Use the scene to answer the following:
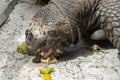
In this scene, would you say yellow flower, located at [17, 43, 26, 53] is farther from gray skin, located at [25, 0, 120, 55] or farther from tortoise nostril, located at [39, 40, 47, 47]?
tortoise nostril, located at [39, 40, 47, 47]

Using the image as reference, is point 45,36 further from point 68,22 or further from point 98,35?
point 98,35

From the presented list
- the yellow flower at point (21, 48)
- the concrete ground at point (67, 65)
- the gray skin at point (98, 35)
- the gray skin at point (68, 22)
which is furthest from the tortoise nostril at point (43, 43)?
the gray skin at point (98, 35)

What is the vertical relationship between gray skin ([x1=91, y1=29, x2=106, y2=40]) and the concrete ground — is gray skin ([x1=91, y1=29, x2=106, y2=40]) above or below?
above

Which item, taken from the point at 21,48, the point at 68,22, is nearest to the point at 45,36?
the point at 68,22

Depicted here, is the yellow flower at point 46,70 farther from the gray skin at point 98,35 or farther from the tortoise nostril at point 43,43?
the gray skin at point 98,35

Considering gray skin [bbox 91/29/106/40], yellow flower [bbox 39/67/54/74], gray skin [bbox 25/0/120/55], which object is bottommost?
yellow flower [bbox 39/67/54/74]

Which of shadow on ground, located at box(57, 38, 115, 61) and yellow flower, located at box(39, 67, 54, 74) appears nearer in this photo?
yellow flower, located at box(39, 67, 54, 74)

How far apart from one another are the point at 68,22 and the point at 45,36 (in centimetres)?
24

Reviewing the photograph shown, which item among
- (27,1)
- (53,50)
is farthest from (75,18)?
(27,1)

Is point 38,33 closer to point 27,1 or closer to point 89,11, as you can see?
point 89,11

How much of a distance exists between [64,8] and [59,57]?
0.42 meters

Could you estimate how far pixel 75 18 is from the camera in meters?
3.13

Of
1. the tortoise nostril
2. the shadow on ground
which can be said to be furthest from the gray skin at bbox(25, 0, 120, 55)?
the shadow on ground

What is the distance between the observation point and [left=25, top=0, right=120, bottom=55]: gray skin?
2963 mm
